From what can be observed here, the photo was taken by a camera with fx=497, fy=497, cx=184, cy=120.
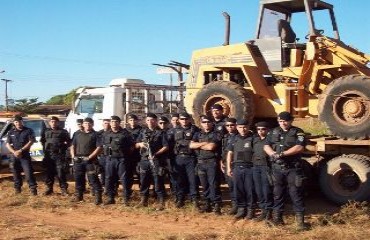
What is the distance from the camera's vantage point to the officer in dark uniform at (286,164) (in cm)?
674

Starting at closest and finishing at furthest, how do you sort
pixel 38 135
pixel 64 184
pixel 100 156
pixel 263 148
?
pixel 263 148 → pixel 100 156 → pixel 64 184 → pixel 38 135

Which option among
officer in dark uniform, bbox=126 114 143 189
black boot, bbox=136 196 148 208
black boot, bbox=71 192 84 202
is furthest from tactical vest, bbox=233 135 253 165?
black boot, bbox=71 192 84 202

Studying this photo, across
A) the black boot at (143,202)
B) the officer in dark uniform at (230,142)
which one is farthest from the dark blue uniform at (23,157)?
the officer in dark uniform at (230,142)

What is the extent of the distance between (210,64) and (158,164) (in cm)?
227

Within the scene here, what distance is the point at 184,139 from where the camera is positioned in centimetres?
828

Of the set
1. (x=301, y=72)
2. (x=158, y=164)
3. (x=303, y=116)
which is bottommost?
(x=158, y=164)

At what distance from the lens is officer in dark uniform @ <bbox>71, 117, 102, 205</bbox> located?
29.1 ft

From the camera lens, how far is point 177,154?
8.43m

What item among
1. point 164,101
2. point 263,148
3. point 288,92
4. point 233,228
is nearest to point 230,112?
point 288,92

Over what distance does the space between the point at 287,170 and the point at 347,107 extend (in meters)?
1.75

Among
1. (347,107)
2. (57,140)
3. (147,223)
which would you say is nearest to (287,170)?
(347,107)

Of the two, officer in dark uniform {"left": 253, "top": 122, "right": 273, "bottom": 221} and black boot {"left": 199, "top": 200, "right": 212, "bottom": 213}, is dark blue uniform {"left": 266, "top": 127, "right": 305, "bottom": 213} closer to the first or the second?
officer in dark uniform {"left": 253, "top": 122, "right": 273, "bottom": 221}

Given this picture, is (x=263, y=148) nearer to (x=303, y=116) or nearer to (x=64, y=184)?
(x=303, y=116)

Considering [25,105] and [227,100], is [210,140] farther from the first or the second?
[25,105]
